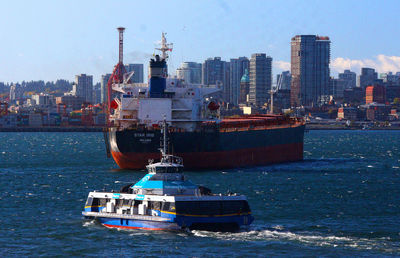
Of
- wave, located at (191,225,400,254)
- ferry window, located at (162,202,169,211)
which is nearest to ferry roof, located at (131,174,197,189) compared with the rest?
ferry window, located at (162,202,169,211)

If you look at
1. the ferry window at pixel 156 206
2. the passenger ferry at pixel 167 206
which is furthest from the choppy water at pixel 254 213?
the ferry window at pixel 156 206

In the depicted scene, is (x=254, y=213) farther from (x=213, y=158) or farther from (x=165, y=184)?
(x=213, y=158)

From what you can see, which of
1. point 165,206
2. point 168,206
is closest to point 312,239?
point 168,206

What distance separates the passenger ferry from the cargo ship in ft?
105

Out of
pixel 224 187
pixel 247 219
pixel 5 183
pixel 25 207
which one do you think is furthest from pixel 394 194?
pixel 5 183

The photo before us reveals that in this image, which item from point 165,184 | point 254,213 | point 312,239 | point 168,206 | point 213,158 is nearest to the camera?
point 312,239

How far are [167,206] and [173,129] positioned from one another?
3918cm

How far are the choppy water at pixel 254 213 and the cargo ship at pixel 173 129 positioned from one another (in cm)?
248

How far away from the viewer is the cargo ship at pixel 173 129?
75.3 meters

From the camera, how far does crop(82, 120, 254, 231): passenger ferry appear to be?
1512 inches

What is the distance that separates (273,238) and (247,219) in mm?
1970

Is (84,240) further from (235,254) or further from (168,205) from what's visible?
(235,254)

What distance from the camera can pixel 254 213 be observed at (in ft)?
154

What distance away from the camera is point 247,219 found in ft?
131
